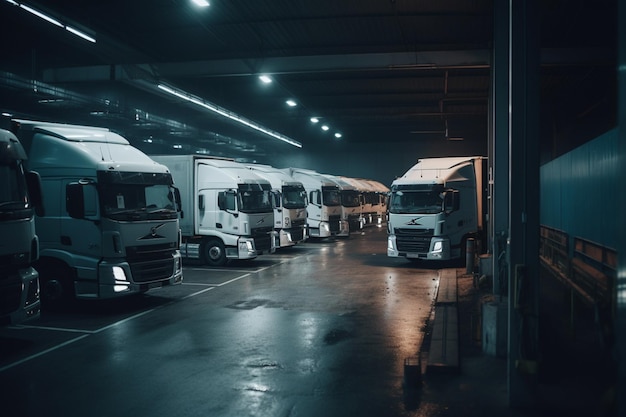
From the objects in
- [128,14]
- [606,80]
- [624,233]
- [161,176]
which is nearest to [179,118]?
[128,14]

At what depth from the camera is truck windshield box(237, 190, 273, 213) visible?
1717 cm

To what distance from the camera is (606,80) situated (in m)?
21.3

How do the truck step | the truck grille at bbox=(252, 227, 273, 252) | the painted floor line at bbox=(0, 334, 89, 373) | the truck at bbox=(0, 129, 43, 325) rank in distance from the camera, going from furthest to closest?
the truck grille at bbox=(252, 227, 273, 252)
the truck at bbox=(0, 129, 43, 325)
the painted floor line at bbox=(0, 334, 89, 373)
the truck step

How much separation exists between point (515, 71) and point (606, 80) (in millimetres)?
17906

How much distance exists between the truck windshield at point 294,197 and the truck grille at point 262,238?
175 inches

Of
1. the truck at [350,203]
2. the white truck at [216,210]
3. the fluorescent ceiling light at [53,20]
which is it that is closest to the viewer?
the fluorescent ceiling light at [53,20]

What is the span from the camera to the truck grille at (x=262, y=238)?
17500 millimetres

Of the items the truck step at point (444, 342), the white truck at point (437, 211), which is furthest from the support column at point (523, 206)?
the white truck at point (437, 211)

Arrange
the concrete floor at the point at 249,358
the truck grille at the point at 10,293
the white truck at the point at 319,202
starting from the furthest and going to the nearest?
the white truck at the point at 319,202, the truck grille at the point at 10,293, the concrete floor at the point at 249,358

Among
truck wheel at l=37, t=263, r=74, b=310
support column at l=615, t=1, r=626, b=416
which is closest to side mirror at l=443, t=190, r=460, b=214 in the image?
truck wheel at l=37, t=263, r=74, b=310

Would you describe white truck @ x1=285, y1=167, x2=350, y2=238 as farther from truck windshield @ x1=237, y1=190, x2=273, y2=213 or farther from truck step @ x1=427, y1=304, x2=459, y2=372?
truck step @ x1=427, y1=304, x2=459, y2=372

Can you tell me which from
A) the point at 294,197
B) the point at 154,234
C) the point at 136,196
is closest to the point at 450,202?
the point at 294,197

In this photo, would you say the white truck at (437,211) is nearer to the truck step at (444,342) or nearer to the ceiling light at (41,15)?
the truck step at (444,342)

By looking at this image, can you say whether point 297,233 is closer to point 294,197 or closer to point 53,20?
point 294,197
